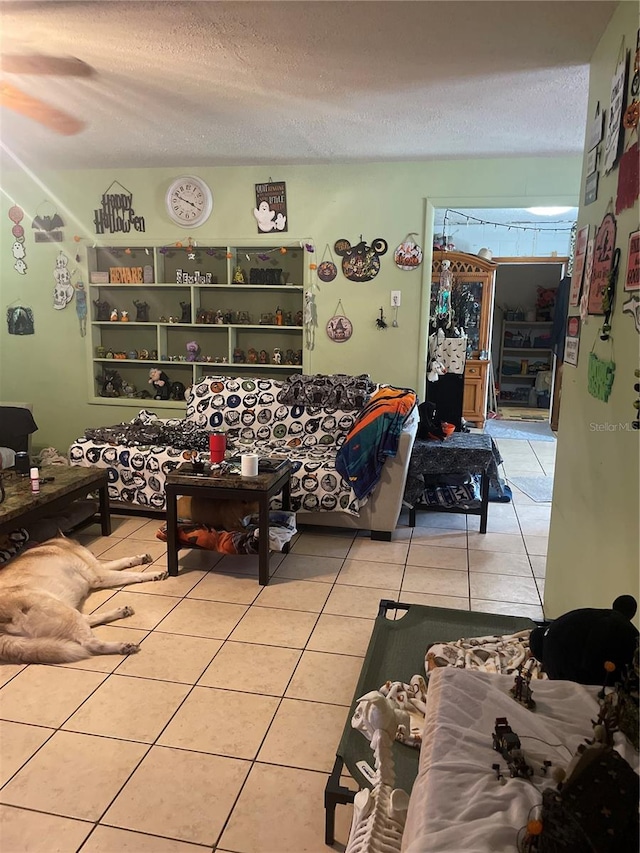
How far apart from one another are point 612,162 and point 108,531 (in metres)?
3.40

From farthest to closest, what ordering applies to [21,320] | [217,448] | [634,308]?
[21,320] → [217,448] → [634,308]

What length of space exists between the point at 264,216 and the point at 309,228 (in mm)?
401

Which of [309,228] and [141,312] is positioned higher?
[309,228]

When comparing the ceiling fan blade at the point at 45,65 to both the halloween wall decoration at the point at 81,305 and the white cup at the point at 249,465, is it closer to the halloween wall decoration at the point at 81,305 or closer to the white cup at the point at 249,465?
the white cup at the point at 249,465

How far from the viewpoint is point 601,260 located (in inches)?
86.2

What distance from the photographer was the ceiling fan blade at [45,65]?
2930 mm

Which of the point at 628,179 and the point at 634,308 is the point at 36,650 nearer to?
the point at 634,308

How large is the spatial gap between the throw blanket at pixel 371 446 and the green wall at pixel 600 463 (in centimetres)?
115

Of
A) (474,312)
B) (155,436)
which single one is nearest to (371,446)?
(155,436)

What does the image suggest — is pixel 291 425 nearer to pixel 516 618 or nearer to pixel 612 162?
pixel 516 618

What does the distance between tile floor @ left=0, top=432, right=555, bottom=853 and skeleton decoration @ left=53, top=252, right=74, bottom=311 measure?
9.23ft

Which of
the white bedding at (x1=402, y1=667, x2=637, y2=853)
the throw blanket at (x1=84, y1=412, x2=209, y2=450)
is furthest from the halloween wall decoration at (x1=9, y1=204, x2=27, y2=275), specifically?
the white bedding at (x1=402, y1=667, x2=637, y2=853)

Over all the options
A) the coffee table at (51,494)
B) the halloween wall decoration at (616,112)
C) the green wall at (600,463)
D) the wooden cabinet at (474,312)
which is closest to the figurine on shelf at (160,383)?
the coffee table at (51,494)

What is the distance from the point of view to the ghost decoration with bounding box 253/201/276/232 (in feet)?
16.9
